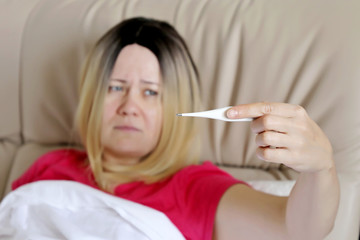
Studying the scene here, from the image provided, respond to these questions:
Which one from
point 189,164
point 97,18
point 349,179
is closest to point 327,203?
point 349,179

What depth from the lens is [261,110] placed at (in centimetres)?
76

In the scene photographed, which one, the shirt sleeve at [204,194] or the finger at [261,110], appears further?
the shirt sleeve at [204,194]

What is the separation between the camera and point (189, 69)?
49.3 inches

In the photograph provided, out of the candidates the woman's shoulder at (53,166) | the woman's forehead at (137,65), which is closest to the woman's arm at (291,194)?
the woman's forehead at (137,65)

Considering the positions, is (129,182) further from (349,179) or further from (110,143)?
(349,179)

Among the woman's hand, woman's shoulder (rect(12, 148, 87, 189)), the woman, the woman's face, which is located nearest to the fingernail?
the woman's hand

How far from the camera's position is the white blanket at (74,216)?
1005mm

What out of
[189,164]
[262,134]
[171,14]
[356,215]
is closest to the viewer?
[262,134]

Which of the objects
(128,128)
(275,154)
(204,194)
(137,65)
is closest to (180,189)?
(204,194)

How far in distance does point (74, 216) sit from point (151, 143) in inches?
10.9

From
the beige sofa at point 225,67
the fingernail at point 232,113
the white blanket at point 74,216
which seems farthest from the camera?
the beige sofa at point 225,67

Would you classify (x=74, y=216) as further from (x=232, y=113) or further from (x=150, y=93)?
(x=232, y=113)

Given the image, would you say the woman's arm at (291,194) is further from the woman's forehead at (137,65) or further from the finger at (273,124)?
the woman's forehead at (137,65)

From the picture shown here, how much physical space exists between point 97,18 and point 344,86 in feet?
2.38
